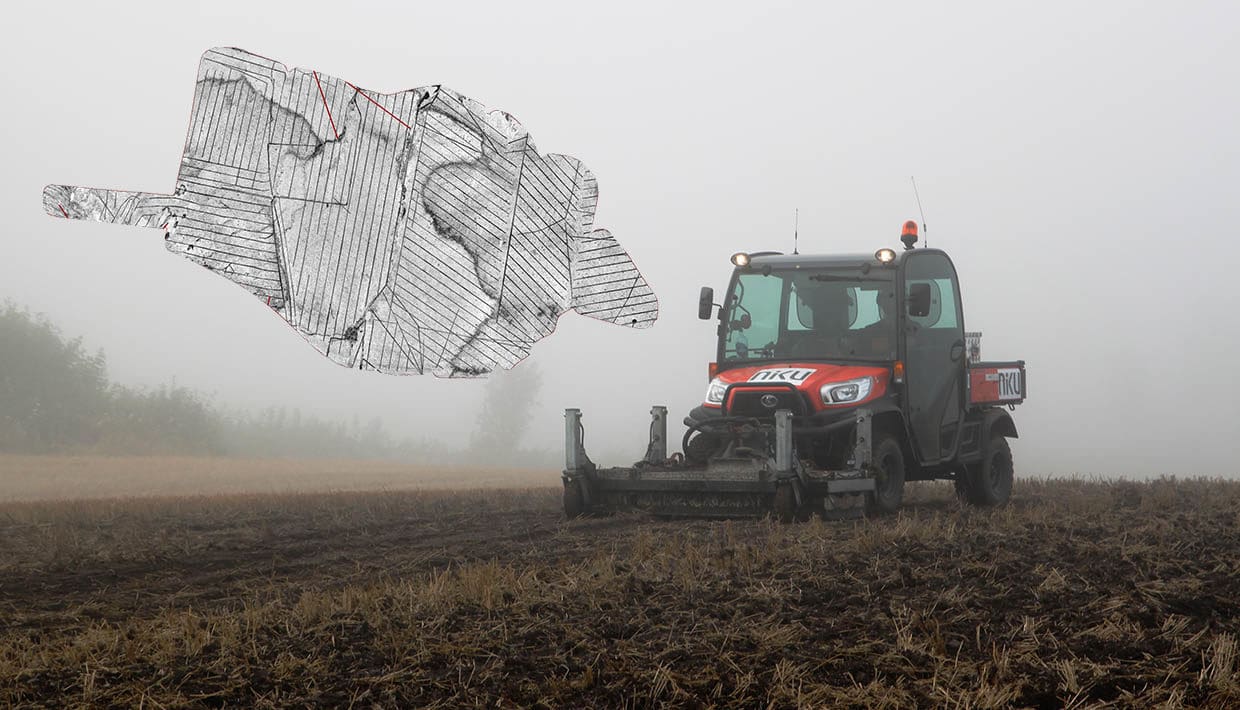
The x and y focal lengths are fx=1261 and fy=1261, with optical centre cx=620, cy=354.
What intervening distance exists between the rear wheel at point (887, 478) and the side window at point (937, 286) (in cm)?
138

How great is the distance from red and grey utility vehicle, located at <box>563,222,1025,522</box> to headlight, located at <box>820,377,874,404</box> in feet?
0.04

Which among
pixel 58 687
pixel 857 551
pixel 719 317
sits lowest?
Answer: pixel 58 687

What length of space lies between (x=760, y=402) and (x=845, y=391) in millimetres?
817

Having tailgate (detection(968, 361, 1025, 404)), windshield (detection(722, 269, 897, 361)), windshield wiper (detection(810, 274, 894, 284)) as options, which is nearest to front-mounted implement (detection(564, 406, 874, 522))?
windshield (detection(722, 269, 897, 361))

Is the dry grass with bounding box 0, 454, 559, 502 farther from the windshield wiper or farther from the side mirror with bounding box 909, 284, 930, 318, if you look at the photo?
the side mirror with bounding box 909, 284, 930, 318

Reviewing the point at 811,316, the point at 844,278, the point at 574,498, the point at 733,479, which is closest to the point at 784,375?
the point at 811,316

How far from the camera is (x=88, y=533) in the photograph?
11.1m

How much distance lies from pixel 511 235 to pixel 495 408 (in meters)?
50.1

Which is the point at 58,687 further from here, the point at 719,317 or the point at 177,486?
the point at 177,486

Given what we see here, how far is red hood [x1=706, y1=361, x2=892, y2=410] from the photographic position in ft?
39.5

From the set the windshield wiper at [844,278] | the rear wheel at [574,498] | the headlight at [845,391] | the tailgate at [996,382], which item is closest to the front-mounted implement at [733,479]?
the rear wheel at [574,498]

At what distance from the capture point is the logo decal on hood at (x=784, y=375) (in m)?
12.1

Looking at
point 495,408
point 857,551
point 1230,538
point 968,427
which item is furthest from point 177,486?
point 495,408

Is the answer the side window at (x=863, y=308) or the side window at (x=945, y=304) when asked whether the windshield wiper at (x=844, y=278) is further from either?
the side window at (x=945, y=304)
